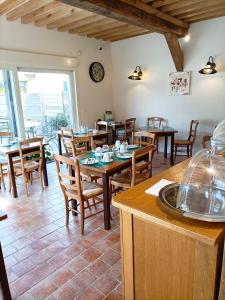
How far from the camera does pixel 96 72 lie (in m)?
5.93

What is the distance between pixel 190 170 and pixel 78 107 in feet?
15.3

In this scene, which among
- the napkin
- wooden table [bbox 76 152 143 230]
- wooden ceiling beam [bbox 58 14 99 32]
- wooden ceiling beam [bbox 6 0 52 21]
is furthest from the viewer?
wooden ceiling beam [bbox 58 14 99 32]

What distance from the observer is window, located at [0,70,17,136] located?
4379 mm

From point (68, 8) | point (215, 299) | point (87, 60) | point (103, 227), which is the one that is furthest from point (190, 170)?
point (87, 60)

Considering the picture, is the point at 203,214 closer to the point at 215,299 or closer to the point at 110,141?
the point at 215,299

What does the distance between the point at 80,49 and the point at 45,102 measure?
155 centimetres

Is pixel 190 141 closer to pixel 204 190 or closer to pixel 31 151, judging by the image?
pixel 31 151

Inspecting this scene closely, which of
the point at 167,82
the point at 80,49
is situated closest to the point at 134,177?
the point at 167,82

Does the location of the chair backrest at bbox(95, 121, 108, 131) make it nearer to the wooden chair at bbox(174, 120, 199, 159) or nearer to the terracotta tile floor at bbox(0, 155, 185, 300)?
the wooden chair at bbox(174, 120, 199, 159)

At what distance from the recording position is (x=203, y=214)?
102cm

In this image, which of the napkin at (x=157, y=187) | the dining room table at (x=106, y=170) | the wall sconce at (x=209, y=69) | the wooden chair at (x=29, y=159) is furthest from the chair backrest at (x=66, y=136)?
the napkin at (x=157, y=187)

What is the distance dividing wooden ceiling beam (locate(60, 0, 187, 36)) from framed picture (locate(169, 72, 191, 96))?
1.08 m

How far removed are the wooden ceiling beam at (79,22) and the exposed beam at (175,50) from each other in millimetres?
1444

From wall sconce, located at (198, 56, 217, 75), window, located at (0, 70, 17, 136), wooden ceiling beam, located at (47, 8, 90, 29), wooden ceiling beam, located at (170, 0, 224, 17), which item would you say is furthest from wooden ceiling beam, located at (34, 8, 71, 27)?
wall sconce, located at (198, 56, 217, 75)
